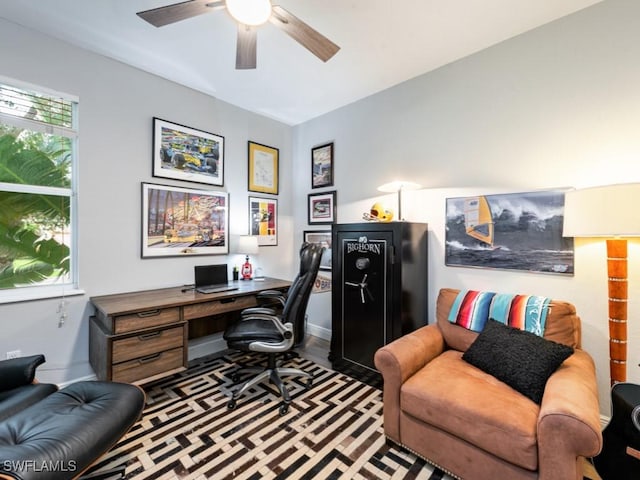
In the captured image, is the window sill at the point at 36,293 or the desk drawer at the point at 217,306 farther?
the desk drawer at the point at 217,306

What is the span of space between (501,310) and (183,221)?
2.88 metres

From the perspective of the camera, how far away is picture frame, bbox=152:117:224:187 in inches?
109

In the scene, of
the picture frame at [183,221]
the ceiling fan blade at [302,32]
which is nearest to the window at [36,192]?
the picture frame at [183,221]

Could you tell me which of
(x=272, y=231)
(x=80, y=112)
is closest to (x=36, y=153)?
(x=80, y=112)

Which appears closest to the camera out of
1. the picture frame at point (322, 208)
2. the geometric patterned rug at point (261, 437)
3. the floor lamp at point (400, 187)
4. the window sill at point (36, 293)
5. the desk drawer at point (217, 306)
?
the geometric patterned rug at point (261, 437)

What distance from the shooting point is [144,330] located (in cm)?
208

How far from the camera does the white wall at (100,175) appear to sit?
2154 mm

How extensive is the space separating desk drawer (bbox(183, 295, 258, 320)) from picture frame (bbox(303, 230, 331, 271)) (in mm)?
1079

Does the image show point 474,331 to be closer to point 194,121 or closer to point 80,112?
point 194,121

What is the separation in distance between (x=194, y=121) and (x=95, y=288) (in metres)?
1.85

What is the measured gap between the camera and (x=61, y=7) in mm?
1955

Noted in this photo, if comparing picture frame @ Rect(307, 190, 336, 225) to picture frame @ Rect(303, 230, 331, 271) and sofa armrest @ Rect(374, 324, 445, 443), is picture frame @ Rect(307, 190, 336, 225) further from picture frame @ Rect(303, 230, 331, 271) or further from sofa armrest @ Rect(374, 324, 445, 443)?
sofa armrest @ Rect(374, 324, 445, 443)

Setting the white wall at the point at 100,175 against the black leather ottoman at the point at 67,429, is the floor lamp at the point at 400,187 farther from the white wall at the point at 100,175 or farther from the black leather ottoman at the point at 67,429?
the black leather ottoman at the point at 67,429

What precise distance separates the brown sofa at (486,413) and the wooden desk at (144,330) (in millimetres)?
1526
